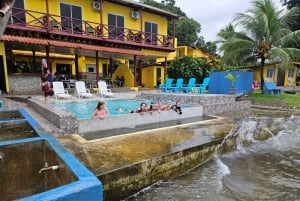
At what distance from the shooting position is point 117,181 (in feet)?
12.3

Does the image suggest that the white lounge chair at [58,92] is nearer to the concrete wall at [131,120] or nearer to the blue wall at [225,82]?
the concrete wall at [131,120]

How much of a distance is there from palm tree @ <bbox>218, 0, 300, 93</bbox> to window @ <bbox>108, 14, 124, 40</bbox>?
7.57 m

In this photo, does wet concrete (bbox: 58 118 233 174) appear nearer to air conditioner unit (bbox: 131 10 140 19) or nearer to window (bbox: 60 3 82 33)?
window (bbox: 60 3 82 33)

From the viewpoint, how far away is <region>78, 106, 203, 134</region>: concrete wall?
6.50 metres

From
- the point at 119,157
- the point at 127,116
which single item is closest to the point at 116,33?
the point at 127,116

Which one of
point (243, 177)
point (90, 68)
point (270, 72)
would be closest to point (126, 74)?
point (90, 68)

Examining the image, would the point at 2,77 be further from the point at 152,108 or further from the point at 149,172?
the point at 149,172

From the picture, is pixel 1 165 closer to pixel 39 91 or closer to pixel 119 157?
pixel 119 157

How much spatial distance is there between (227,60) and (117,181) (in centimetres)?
1405

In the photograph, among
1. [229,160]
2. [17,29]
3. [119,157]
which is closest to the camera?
[119,157]

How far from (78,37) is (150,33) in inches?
240

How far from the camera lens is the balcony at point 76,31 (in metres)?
12.6

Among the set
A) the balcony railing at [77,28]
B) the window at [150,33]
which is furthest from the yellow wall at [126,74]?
the window at [150,33]

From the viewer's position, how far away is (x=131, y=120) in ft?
24.7
